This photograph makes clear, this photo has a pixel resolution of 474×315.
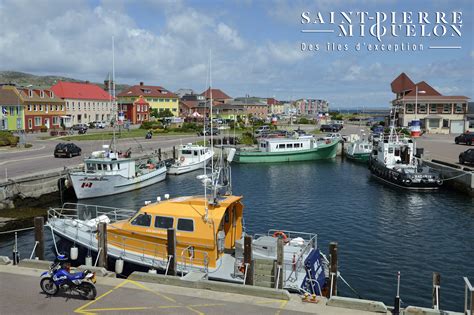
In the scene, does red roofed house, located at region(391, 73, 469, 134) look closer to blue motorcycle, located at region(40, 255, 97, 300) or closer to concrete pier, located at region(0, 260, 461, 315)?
concrete pier, located at region(0, 260, 461, 315)

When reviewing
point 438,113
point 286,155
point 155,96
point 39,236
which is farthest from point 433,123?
point 39,236

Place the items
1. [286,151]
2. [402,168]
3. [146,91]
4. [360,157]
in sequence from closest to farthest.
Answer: [402,168] < [360,157] < [286,151] < [146,91]

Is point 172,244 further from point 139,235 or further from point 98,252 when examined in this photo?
point 98,252

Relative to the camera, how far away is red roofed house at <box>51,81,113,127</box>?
100250 millimetres

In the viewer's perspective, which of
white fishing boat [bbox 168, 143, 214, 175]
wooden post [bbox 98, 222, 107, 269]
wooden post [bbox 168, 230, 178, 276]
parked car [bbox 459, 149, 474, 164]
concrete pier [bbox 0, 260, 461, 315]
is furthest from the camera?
white fishing boat [bbox 168, 143, 214, 175]

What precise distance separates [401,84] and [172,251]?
4373 inches

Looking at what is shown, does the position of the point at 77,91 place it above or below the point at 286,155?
above

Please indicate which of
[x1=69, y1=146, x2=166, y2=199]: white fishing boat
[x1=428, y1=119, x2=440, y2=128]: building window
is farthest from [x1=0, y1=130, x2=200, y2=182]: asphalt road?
[x1=428, y1=119, x2=440, y2=128]: building window

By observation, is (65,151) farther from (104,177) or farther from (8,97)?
(8,97)

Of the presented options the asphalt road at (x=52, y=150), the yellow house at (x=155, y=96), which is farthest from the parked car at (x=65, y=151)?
the yellow house at (x=155, y=96)

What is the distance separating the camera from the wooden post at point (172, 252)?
1717cm

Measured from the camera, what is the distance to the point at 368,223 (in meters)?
30.5

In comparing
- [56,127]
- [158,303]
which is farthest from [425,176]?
[56,127]

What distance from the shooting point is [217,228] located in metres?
17.7
